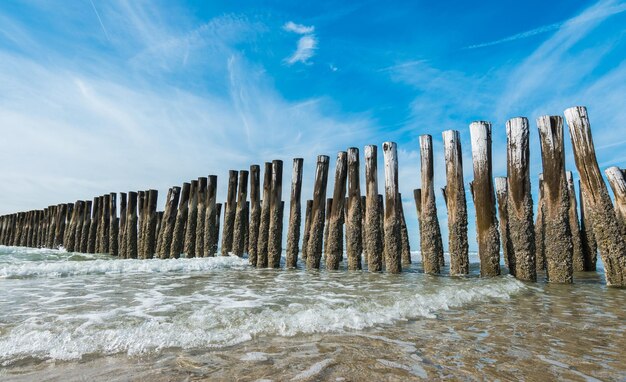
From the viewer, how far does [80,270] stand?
26.8 ft

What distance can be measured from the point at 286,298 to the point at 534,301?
3.13 m

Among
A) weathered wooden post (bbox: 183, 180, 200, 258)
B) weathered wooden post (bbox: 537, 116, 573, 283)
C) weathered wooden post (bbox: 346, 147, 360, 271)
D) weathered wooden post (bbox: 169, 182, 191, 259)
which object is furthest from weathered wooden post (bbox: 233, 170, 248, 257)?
weathered wooden post (bbox: 537, 116, 573, 283)

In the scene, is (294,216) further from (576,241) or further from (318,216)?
(576,241)

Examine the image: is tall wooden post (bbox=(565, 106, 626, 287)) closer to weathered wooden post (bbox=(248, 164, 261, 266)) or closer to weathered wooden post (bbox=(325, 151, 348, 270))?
weathered wooden post (bbox=(325, 151, 348, 270))

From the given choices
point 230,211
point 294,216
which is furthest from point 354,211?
point 230,211

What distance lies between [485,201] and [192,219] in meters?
8.75

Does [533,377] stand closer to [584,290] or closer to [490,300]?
[490,300]

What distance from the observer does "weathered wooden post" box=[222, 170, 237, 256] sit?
11264 millimetres

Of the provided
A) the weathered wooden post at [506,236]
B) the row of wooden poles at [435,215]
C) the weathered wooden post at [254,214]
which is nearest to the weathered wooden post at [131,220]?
the row of wooden poles at [435,215]

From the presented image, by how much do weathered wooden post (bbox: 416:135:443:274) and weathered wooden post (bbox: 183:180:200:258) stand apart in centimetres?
741

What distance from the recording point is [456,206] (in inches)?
278

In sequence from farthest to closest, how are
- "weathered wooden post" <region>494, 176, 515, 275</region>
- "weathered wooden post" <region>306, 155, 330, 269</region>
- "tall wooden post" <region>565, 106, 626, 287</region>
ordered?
"weathered wooden post" <region>306, 155, 330, 269</region> → "weathered wooden post" <region>494, 176, 515, 275</region> → "tall wooden post" <region>565, 106, 626, 287</region>

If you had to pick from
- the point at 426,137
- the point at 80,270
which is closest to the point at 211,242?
the point at 80,270

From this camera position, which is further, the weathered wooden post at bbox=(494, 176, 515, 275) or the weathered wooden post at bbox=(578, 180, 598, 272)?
the weathered wooden post at bbox=(578, 180, 598, 272)
